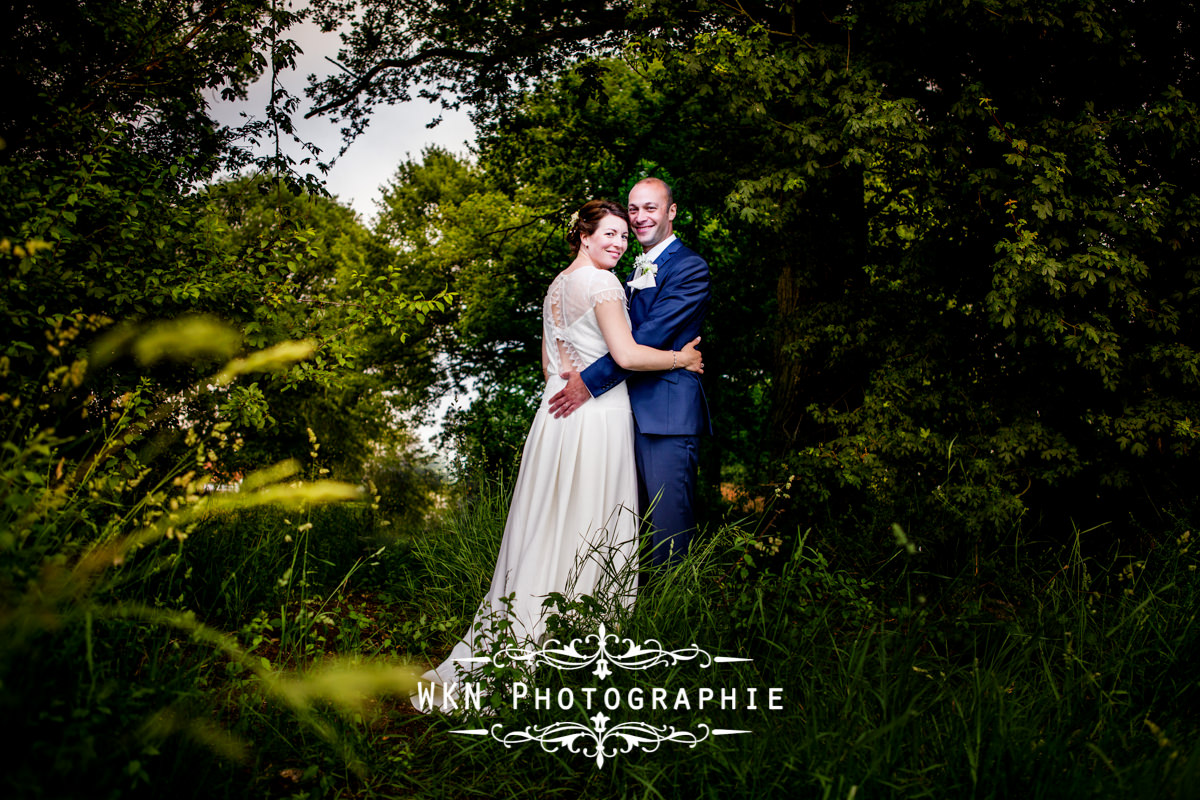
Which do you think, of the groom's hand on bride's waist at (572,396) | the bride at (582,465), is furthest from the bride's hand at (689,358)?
the groom's hand on bride's waist at (572,396)

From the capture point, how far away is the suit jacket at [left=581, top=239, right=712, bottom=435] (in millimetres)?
3785

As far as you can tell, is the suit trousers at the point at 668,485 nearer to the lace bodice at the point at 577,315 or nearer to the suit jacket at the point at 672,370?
the suit jacket at the point at 672,370

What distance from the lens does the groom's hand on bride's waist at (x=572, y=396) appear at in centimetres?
382

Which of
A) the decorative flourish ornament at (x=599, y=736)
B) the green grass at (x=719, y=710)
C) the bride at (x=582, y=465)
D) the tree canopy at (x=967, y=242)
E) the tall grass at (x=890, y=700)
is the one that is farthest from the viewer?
the tree canopy at (x=967, y=242)

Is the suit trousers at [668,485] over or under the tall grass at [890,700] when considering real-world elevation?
over

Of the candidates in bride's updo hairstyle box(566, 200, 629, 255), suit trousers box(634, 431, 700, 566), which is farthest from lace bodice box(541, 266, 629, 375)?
suit trousers box(634, 431, 700, 566)

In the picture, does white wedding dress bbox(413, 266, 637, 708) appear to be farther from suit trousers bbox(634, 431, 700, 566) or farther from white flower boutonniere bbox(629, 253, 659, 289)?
white flower boutonniere bbox(629, 253, 659, 289)

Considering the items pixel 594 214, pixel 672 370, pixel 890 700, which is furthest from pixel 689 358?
pixel 890 700

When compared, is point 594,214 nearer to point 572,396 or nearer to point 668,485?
point 572,396

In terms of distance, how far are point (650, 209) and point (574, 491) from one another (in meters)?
1.58

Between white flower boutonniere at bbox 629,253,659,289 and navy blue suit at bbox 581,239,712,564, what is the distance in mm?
30

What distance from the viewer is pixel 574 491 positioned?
3.79 m

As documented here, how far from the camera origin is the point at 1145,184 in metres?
4.79

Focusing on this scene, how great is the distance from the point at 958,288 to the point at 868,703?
3556 mm
